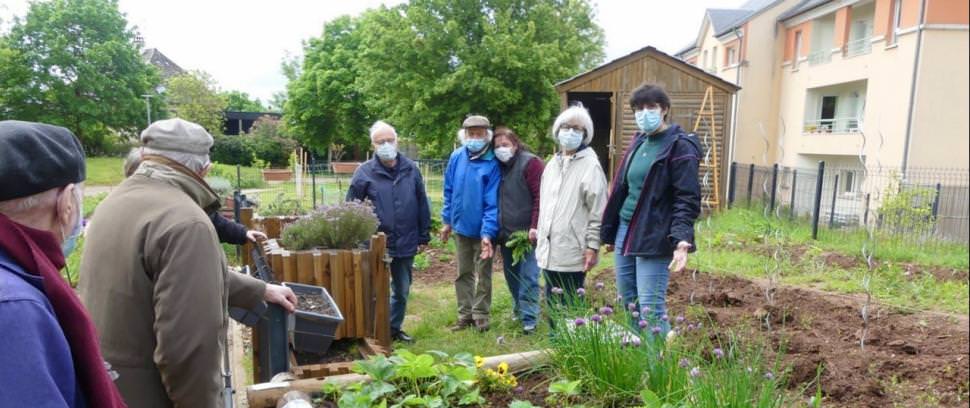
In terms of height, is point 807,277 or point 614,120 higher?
point 614,120

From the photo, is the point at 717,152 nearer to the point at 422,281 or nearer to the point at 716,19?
the point at 422,281

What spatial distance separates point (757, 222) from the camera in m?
10.0

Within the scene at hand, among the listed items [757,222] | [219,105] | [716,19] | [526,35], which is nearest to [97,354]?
[757,222]

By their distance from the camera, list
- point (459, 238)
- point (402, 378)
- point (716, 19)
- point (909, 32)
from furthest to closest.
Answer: point (716, 19), point (459, 238), point (402, 378), point (909, 32)

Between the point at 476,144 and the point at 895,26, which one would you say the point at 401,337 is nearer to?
the point at 476,144

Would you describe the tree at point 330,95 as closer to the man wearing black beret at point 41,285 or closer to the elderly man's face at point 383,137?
the elderly man's face at point 383,137

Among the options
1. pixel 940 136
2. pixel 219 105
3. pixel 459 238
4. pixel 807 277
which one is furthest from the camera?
pixel 219 105

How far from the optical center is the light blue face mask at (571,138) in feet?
13.1

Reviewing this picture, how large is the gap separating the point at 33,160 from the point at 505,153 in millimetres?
3532

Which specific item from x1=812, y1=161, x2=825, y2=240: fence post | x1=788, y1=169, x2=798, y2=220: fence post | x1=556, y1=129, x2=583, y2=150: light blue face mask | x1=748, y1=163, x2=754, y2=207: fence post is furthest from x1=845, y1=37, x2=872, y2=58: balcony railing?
x1=748, y1=163, x2=754, y2=207: fence post

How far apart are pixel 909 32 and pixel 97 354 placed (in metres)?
1.48

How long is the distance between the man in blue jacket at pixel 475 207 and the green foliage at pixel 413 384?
214 cm

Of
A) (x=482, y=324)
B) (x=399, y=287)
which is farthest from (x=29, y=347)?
(x=482, y=324)

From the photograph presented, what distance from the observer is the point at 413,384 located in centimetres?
244
